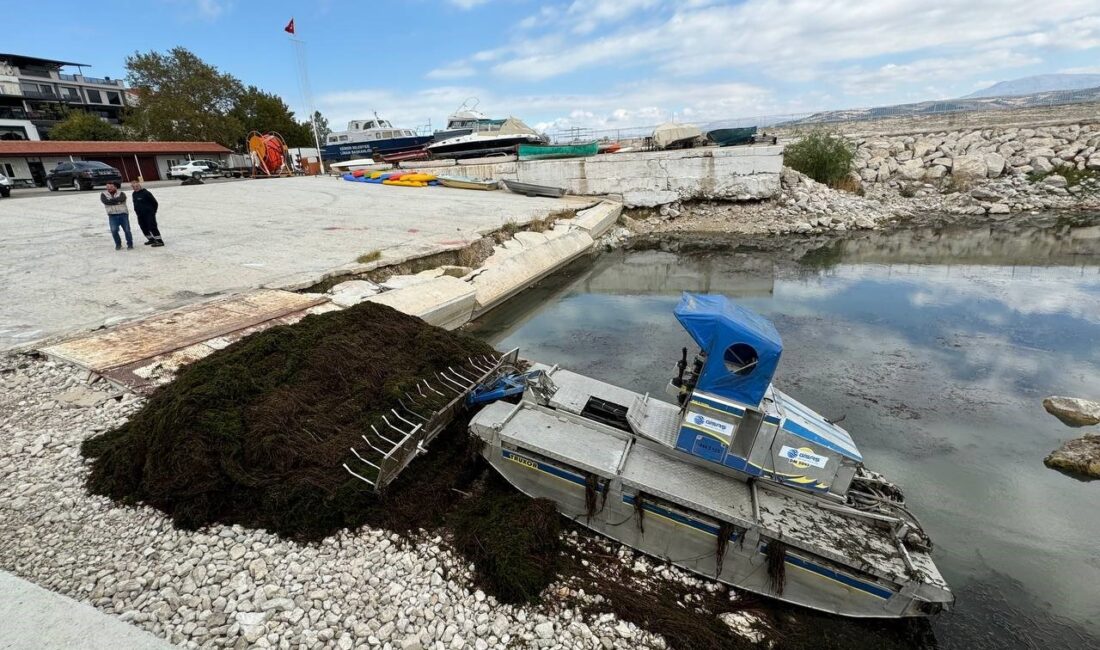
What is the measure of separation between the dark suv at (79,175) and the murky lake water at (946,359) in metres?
24.2

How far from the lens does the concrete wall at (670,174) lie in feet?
81.6

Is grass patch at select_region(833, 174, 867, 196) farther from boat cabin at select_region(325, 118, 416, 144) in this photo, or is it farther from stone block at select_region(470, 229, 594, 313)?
boat cabin at select_region(325, 118, 416, 144)

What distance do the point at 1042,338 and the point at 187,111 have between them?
2100 inches

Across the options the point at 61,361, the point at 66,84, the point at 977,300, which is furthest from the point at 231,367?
the point at 66,84

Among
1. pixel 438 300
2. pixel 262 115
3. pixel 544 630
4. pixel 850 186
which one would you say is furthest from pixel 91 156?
pixel 850 186

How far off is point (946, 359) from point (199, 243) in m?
17.6

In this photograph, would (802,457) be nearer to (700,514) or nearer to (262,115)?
(700,514)

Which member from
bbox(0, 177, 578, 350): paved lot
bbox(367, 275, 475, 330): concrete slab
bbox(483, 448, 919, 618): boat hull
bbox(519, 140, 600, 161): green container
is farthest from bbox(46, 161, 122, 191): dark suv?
bbox(483, 448, 919, 618): boat hull

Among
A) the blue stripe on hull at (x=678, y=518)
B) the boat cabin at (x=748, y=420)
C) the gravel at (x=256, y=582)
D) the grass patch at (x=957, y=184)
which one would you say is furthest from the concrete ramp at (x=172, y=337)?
the grass patch at (x=957, y=184)

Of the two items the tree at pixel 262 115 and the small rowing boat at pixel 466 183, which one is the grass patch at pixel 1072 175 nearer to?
the small rowing boat at pixel 466 183

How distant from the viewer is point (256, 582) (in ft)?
13.0

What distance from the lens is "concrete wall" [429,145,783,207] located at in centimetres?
2488

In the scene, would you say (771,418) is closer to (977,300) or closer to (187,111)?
(977,300)

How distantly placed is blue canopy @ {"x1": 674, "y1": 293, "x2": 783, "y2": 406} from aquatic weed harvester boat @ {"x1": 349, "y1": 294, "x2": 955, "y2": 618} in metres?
0.01
